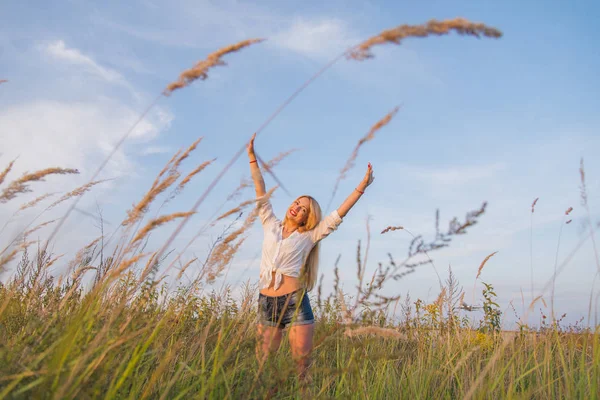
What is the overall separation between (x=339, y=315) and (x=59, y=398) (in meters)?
1.13

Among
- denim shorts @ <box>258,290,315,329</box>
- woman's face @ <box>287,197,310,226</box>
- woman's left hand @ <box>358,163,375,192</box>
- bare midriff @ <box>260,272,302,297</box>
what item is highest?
woman's left hand @ <box>358,163,375,192</box>

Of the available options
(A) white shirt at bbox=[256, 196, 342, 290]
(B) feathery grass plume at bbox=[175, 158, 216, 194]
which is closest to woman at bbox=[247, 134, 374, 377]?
(A) white shirt at bbox=[256, 196, 342, 290]

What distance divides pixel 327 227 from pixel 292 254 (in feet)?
1.41

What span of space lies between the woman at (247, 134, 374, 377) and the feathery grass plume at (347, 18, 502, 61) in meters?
2.53

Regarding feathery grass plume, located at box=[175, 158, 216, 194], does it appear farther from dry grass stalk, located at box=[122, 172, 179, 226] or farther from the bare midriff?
the bare midriff

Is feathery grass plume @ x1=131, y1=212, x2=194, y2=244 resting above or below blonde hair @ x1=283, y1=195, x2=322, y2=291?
below

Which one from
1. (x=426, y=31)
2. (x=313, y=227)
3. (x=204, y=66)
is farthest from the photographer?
(x=313, y=227)

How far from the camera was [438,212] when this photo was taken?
6.19 feet

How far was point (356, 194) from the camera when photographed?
183 inches

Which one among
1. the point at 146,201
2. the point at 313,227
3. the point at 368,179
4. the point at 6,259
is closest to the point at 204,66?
the point at 146,201

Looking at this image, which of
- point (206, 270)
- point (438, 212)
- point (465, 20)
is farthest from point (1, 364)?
point (465, 20)

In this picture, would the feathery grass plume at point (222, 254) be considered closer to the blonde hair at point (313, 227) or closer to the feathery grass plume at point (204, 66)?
the feathery grass plume at point (204, 66)

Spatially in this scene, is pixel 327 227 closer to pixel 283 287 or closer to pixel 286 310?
pixel 283 287

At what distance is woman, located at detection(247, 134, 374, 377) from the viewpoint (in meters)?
4.29
